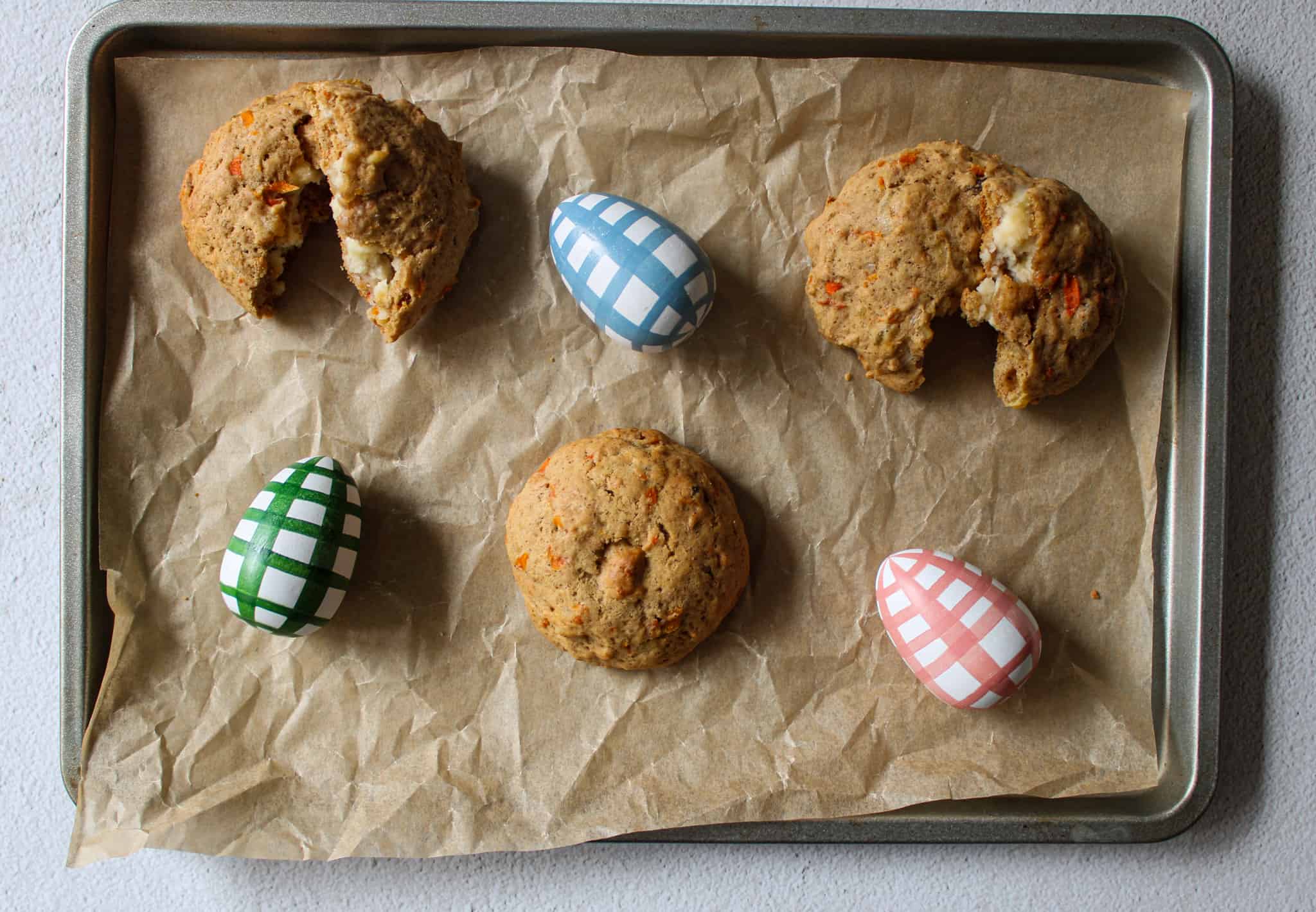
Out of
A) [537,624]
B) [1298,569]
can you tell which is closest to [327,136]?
[537,624]

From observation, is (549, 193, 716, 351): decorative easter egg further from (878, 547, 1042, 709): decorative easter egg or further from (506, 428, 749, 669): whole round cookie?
(878, 547, 1042, 709): decorative easter egg

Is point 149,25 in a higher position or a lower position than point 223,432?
higher

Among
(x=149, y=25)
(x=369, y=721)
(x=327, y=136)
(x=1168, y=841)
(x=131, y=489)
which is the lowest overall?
(x=1168, y=841)

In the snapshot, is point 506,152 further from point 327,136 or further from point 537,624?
point 537,624

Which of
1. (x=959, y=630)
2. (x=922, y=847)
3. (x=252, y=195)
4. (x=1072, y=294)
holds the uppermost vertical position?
(x=252, y=195)

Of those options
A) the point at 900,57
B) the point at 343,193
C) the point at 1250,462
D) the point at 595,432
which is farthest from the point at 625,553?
the point at 1250,462

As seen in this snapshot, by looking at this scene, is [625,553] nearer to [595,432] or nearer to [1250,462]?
[595,432]

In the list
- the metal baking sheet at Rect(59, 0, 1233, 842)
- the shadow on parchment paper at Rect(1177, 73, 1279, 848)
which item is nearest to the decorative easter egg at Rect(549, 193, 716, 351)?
the metal baking sheet at Rect(59, 0, 1233, 842)

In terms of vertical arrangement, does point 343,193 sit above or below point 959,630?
above

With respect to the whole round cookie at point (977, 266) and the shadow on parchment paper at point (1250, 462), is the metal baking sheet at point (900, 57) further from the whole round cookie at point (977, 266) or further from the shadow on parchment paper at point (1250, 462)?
the whole round cookie at point (977, 266)
